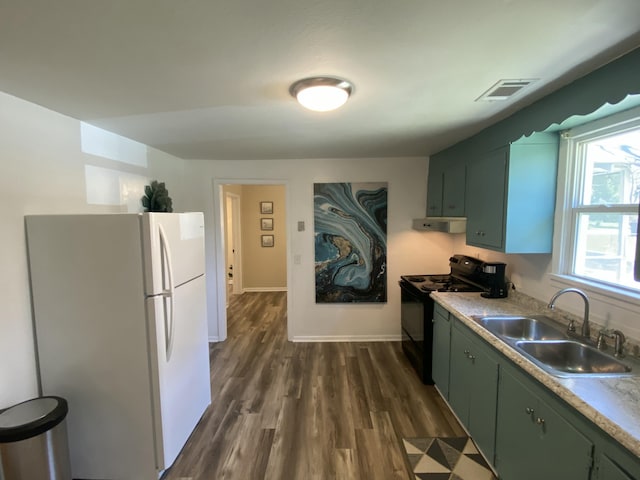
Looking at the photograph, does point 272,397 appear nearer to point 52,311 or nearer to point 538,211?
point 52,311

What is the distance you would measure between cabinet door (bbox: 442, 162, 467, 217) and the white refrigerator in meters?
2.52

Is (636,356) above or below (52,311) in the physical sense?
below

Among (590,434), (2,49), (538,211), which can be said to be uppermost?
(2,49)

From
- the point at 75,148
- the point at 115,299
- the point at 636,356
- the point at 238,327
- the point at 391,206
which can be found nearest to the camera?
the point at 636,356

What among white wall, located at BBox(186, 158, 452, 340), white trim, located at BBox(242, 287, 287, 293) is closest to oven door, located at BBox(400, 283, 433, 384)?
white wall, located at BBox(186, 158, 452, 340)

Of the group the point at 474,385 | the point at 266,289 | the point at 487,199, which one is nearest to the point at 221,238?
the point at 266,289

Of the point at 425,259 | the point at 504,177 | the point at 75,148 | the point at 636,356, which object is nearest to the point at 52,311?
the point at 75,148

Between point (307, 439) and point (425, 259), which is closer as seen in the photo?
point (307, 439)

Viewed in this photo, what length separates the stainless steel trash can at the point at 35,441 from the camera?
1508mm

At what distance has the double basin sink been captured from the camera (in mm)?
1592

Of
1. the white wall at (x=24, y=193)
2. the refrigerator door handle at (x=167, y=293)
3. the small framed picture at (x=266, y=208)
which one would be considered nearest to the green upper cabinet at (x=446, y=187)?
the refrigerator door handle at (x=167, y=293)

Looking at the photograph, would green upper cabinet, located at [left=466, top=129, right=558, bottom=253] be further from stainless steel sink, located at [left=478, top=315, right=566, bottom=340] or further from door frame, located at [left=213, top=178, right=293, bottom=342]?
door frame, located at [left=213, top=178, right=293, bottom=342]

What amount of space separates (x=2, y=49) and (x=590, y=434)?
2.79 m

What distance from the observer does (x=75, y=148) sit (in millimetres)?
2150
